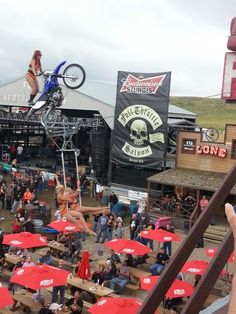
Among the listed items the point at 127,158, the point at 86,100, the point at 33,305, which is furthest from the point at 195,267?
the point at 86,100

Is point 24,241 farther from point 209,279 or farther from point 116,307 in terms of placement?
point 209,279

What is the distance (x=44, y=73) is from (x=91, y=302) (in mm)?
9354

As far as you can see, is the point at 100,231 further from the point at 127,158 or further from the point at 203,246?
the point at 127,158

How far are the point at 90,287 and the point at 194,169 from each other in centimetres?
1325

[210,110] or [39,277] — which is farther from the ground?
[210,110]

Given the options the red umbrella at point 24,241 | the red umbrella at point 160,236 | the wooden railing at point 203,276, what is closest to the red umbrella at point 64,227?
the red umbrella at point 24,241

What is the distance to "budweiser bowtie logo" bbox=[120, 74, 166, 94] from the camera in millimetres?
25038

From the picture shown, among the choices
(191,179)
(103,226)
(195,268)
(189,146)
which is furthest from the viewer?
(189,146)

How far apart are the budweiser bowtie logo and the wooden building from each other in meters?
3.19

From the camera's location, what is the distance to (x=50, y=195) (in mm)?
27688

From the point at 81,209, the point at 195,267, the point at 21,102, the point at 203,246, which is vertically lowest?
the point at 203,246

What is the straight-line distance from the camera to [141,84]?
2552 cm

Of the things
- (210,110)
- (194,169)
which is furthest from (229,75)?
(210,110)

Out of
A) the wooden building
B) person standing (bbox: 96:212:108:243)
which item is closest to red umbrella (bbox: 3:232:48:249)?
person standing (bbox: 96:212:108:243)
